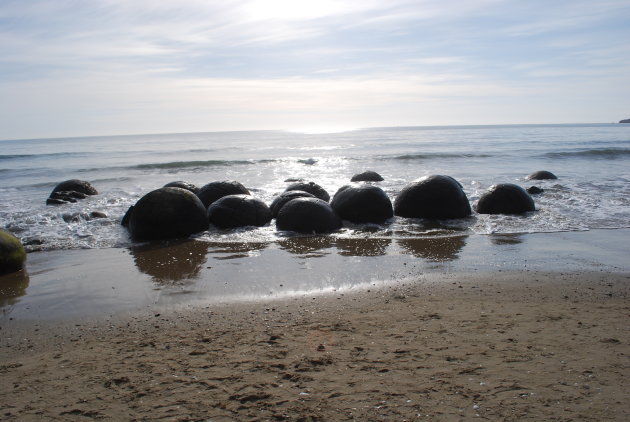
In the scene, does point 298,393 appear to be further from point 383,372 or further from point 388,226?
point 388,226

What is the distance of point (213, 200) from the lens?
435 inches

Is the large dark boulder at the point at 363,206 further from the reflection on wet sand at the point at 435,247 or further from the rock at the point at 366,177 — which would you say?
the rock at the point at 366,177

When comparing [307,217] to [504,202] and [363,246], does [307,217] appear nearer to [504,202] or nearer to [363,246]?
[363,246]

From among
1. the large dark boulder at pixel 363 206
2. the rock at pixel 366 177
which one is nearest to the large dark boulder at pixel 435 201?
the large dark boulder at pixel 363 206

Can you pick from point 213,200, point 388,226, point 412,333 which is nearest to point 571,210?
point 388,226

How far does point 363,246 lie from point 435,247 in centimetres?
108

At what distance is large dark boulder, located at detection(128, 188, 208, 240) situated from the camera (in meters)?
8.91

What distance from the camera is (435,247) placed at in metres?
7.76

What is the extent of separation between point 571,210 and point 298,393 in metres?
9.73

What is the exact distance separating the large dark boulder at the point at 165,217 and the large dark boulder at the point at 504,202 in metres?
5.79

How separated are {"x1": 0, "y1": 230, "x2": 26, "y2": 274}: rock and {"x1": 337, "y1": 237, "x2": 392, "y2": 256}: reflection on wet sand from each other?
442 centimetres

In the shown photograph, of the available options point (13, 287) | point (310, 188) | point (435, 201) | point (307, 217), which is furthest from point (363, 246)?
point (13, 287)

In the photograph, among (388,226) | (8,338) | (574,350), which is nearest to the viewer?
(574,350)

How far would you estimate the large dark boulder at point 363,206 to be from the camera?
32.2 feet
